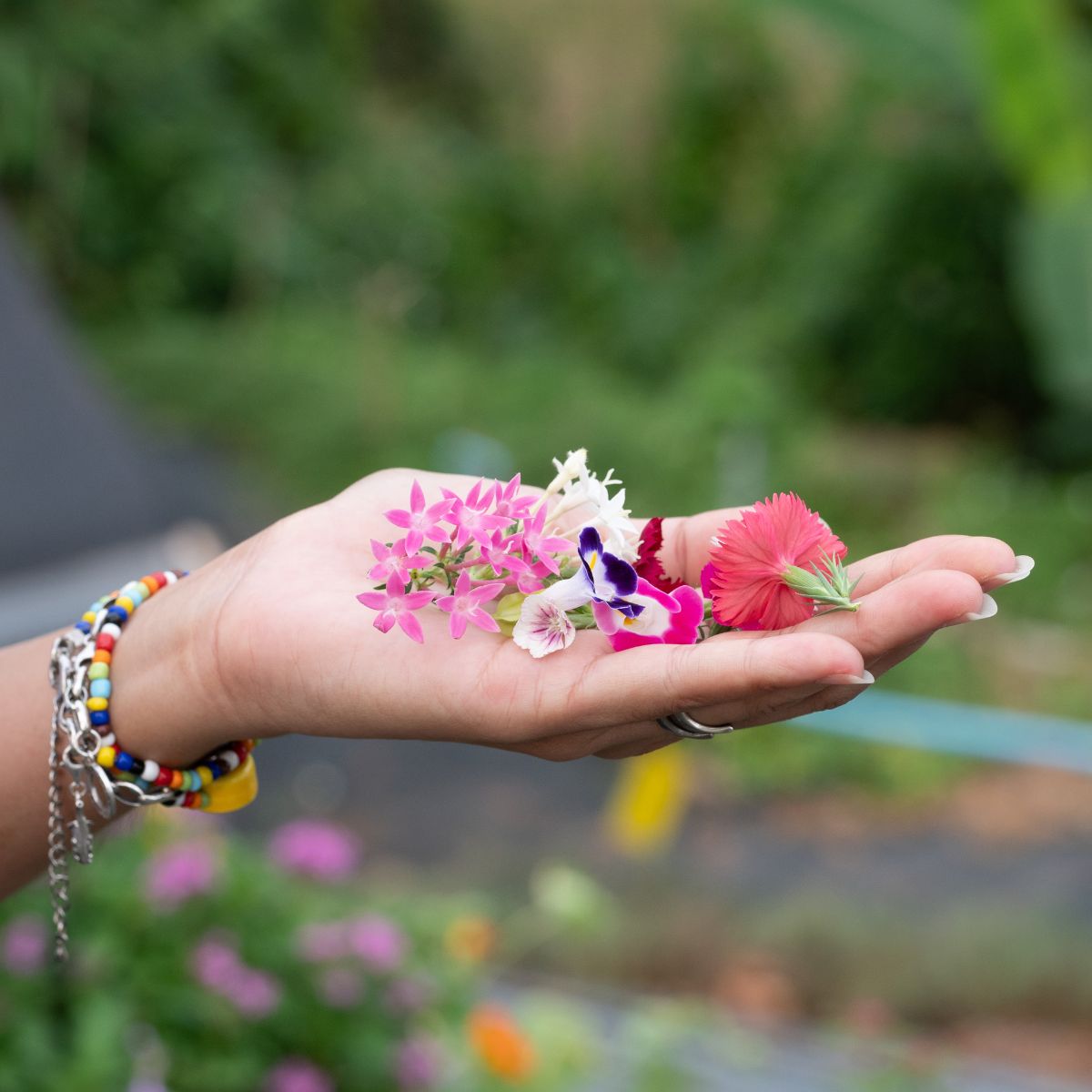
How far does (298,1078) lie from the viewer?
176 cm

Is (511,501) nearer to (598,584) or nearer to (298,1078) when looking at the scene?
(598,584)

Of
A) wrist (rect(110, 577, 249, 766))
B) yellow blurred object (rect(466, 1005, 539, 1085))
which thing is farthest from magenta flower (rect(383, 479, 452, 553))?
yellow blurred object (rect(466, 1005, 539, 1085))

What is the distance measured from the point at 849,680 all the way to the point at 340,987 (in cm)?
119

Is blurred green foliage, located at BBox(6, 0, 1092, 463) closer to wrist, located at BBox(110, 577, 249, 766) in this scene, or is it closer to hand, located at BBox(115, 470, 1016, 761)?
hand, located at BBox(115, 470, 1016, 761)

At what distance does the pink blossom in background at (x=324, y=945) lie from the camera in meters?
1.83

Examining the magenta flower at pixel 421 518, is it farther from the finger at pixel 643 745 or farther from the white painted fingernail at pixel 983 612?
the white painted fingernail at pixel 983 612

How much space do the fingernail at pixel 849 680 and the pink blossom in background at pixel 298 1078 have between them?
1178mm

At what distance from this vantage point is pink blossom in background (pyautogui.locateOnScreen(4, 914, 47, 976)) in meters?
1.68

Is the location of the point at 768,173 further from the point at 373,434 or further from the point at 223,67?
the point at 373,434

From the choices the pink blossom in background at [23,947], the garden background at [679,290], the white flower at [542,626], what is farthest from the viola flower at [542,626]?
the garden background at [679,290]

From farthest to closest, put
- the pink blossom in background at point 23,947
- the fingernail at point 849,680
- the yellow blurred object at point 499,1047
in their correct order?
the yellow blurred object at point 499,1047
the pink blossom in background at point 23,947
the fingernail at point 849,680

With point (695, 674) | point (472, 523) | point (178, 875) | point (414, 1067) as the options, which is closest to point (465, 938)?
point (414, 1067)

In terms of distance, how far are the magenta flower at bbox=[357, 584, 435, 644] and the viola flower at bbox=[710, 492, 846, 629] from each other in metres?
0.29

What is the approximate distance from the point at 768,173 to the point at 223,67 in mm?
5987
